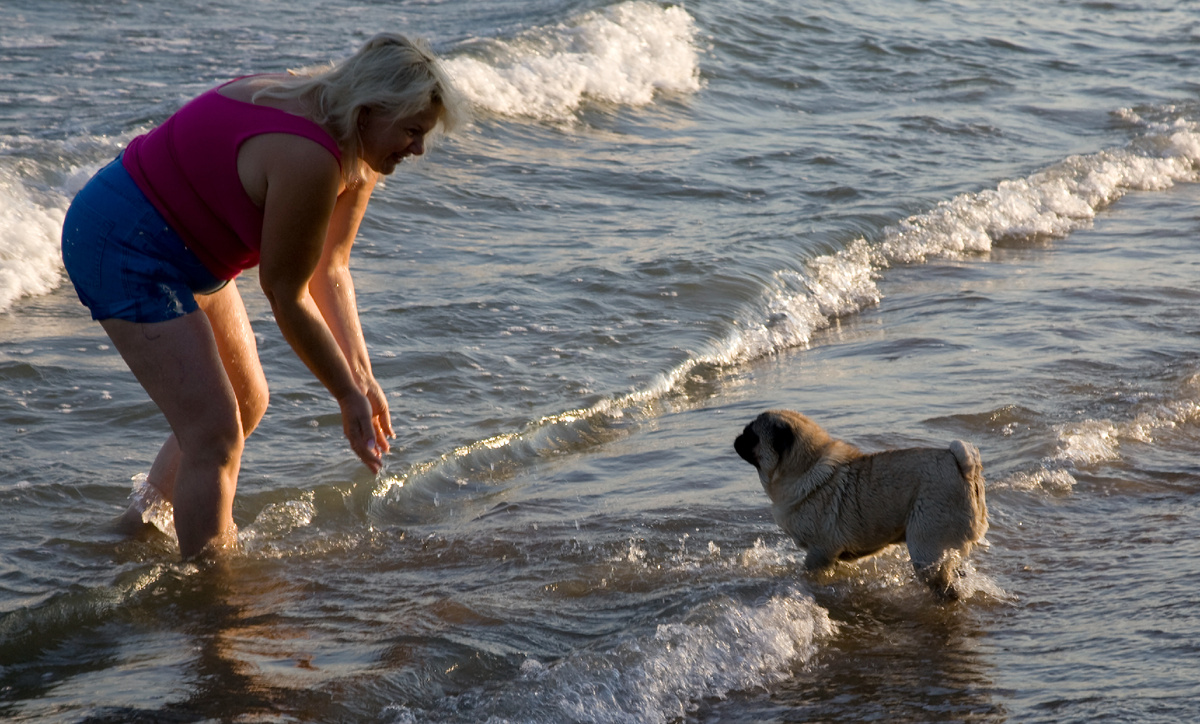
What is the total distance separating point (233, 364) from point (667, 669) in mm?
2024

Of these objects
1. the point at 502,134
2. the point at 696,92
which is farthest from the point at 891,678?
the point at 696,92

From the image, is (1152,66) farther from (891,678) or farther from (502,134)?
(891,678)

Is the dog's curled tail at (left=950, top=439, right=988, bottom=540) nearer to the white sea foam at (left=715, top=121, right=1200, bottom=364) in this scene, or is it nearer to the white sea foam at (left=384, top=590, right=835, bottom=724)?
the white sea foam at (left=384, top=590, right=835, bottom=724)

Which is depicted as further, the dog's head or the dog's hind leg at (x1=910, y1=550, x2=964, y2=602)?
the dog's head

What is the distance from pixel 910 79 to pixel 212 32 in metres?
10.0

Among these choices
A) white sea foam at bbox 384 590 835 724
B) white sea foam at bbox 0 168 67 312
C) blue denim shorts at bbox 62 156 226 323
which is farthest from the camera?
white sea foam at bbox 0 168 67 312

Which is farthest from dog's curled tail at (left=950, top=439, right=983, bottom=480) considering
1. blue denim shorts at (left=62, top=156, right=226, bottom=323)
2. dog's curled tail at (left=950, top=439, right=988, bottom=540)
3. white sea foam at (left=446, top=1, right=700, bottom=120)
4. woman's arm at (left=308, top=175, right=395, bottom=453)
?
white sea foam at (left=446, top=1, right=700, bottom=120)

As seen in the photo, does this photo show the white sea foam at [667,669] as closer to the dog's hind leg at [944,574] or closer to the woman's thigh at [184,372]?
the dog's hind leg at [944,574]

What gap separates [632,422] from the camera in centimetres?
667

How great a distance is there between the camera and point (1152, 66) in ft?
61.9

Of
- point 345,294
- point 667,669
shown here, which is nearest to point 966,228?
point 345,294

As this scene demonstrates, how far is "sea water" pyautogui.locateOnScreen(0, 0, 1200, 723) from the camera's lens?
3953mm

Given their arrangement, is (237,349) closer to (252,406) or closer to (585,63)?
(252,406)

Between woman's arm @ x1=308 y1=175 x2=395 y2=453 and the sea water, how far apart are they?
85 centimetres
